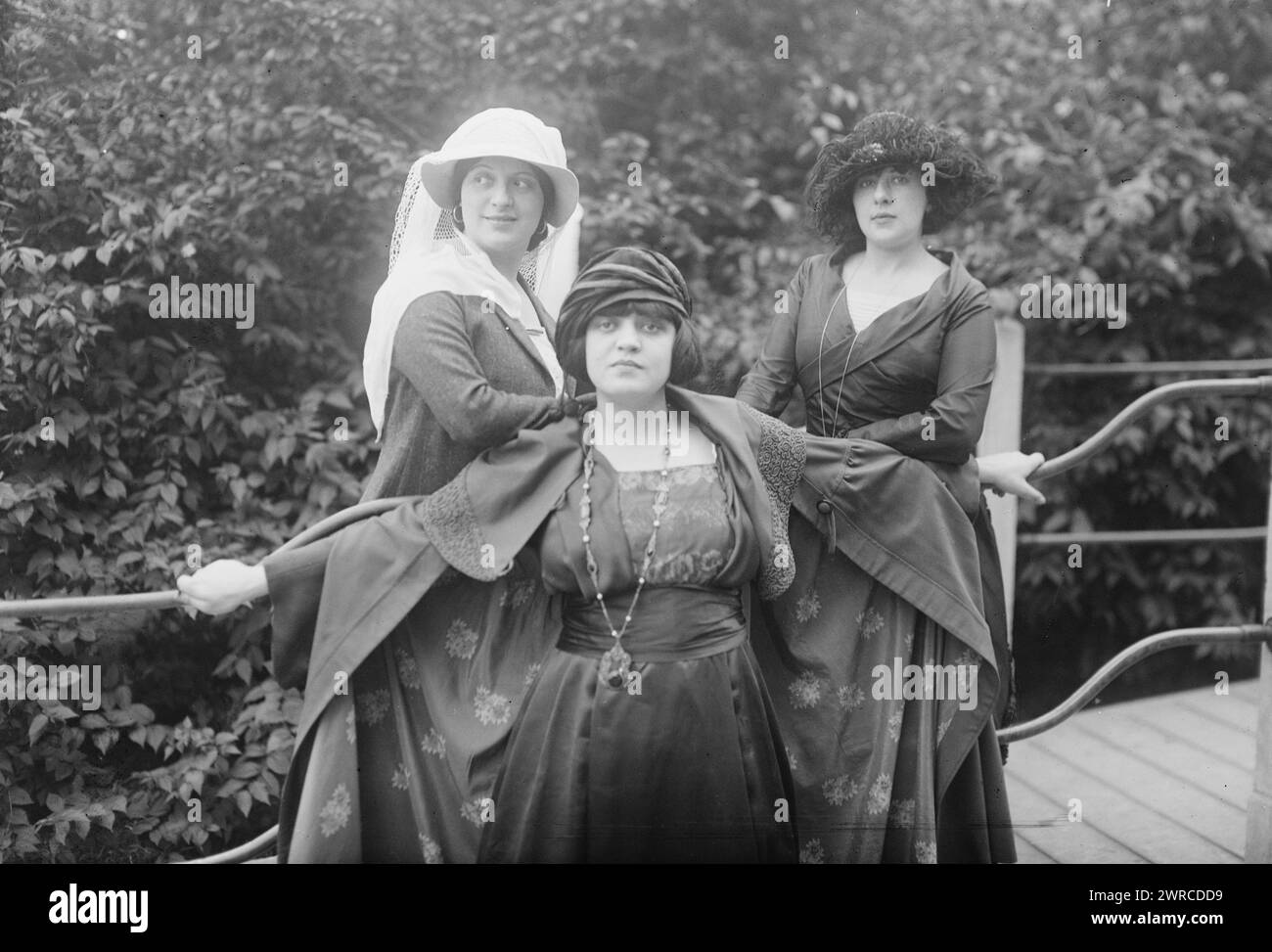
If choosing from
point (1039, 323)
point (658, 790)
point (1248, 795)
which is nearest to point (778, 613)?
point (658, 790)

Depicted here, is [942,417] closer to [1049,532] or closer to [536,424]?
[536,424]

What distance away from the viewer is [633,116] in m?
3.91

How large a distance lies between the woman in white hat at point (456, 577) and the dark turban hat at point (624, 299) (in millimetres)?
127

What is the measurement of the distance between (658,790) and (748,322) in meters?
1.84

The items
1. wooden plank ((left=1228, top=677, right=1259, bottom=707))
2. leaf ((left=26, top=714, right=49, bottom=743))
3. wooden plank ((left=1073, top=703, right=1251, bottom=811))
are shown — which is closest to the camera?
leaf ((left=26, top=714, right=49, bottom=743))

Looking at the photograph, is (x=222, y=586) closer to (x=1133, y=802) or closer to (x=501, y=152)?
(x=501, y=152)

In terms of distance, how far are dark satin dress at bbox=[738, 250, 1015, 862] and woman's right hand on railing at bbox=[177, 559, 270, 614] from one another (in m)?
0.93

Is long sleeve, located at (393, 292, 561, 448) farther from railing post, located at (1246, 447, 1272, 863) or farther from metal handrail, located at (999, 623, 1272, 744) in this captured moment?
railing post, located at (1246, 447, 1272, 863)

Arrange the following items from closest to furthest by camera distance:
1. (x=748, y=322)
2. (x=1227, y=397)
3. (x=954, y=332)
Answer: (x=954, y=332) < (x=748, y=322) < (x=1227, y=397)

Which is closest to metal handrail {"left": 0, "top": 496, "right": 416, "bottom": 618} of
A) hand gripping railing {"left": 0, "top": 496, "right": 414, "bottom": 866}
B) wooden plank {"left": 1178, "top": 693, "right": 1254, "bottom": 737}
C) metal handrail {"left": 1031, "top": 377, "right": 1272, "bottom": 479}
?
hand gripping railing {"left": 0, "top": 496, "right": 414, "bottom": 866}

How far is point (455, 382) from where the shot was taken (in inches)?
92.6

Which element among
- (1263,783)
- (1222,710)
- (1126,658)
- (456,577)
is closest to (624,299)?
(456,577)

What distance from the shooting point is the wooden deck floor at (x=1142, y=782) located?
313 cm

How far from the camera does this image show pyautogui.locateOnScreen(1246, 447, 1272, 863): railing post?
299 centimetres
